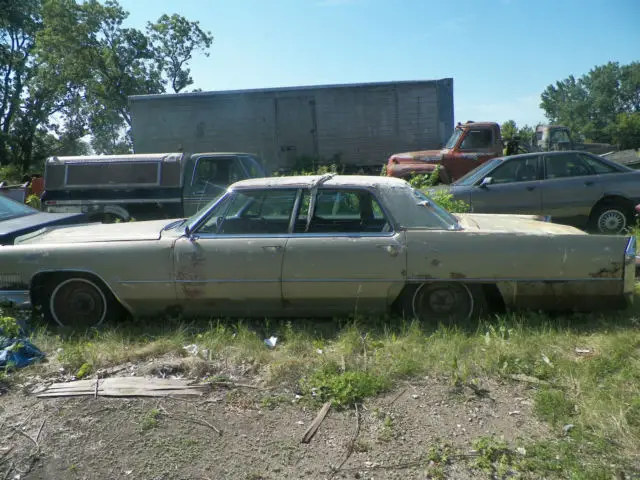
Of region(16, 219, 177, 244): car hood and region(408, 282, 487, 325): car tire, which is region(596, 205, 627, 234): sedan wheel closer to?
region(408, 282, 487, 325): car tire

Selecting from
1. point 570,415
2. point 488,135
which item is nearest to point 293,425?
point 570,415

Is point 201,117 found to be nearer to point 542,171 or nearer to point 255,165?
point 255,165

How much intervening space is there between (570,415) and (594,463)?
493 millimetres

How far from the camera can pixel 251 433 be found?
3.32 m

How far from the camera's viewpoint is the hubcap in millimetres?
8305

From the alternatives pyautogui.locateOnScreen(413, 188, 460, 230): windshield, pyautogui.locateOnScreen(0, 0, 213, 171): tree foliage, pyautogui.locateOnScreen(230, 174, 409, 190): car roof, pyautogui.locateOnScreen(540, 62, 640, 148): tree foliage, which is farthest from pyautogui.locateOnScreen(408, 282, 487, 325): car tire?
pyautogui.locateOnScreen(540, 62, 640, 148): tree foliage

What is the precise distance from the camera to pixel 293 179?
518cm

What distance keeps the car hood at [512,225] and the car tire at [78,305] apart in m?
3.14

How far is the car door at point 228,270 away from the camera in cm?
473

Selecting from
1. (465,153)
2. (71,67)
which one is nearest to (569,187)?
(465,153)

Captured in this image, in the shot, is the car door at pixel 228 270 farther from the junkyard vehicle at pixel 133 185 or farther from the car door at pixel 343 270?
the junkyard vehicle at pixel 133 185

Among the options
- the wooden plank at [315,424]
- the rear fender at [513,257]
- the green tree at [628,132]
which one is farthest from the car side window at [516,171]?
the green tree at [628,132]

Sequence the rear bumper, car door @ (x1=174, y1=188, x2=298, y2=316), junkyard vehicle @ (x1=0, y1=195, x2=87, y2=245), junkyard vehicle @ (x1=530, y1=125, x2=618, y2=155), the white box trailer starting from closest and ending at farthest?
car door @ (x1=174, y1=188, x2=298, y2=316), junkyard vehicle @ (x1=0, y1=195, x2=87, y2=245), the rear bumper, the white box trailer, junkyard vehicle @ (x1=530, y1=125, x2=618, y2=155)

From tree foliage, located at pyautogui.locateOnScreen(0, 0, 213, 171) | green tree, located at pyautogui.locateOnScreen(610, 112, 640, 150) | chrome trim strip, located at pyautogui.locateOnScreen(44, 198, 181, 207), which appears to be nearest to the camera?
chrome trim strip, located at pyautogui.locateOnScreen(44, 198, 181, 207)
